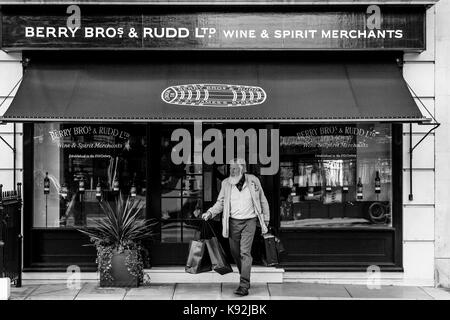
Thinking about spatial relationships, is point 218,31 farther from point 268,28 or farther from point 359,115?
point 359,115

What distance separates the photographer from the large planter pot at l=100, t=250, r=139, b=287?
10.6 metres

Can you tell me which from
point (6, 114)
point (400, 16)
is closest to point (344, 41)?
point (400, 16)

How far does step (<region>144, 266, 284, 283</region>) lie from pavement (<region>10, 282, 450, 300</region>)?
10cm

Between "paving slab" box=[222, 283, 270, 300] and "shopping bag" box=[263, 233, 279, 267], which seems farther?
"shopping bag" box=[263, 233, 279, 267]

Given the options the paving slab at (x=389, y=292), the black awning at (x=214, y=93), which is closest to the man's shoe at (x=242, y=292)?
the paving slab at (x=389, y=292)

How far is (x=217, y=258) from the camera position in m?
10.3

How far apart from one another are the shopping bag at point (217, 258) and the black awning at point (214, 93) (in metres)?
1.83

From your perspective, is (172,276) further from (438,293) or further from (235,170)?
(438,293)

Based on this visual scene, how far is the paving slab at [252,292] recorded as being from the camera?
10070 millimetres

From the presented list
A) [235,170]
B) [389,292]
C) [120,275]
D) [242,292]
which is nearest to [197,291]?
[242,292]

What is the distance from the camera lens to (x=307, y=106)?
10.4 metres

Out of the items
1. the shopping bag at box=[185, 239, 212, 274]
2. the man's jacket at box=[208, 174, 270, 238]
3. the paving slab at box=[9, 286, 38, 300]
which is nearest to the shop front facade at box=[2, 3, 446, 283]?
the paving slab at box=[9, 286, 38, 300]

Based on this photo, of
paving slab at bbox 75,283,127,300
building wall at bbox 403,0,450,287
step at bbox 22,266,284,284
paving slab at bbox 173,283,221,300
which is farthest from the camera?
building wall at bbox 403,0,450,287

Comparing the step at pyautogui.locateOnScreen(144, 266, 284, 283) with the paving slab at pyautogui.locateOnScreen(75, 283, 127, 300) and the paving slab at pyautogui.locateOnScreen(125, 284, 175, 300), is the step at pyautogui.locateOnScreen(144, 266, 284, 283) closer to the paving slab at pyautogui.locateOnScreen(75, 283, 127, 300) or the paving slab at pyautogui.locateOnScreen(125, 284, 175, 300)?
the paving slab at pyautogui.locateOnScreen(125, 284, 175, 300)
